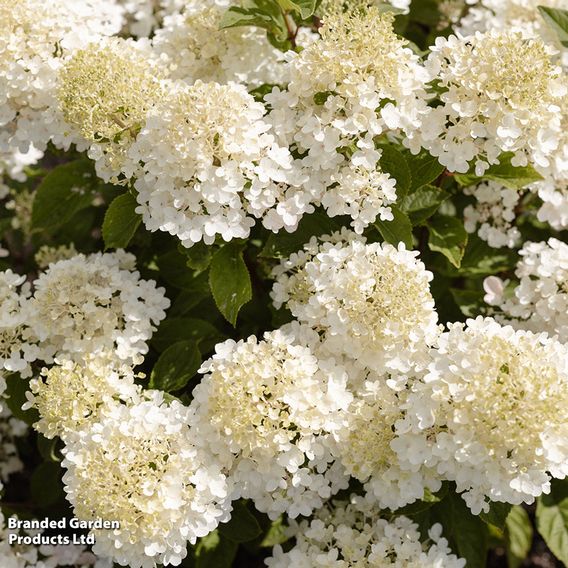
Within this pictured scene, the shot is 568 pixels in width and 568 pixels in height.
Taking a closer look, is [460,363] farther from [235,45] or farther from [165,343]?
[235,45]

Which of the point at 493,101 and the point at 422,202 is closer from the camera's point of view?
the point at 493,101

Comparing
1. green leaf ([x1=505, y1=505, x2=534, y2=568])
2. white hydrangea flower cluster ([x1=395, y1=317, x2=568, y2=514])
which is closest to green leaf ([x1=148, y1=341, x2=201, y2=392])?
white hydrangea flower cluster ([x1=395, y1=317, x2=568, y2=514])

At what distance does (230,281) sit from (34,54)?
3.73ft

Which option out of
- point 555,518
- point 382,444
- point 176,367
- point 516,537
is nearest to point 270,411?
point 382,444

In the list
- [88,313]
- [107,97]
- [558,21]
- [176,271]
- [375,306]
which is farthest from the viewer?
[176,271]

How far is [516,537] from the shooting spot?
146 inches

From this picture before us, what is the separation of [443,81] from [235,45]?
106 centimetres

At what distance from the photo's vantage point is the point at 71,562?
3219mm

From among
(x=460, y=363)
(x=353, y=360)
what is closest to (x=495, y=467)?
(x=460, y=363)

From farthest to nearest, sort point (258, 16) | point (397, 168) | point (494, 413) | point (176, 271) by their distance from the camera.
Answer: point (176, 271) → point (258, 16) → point (397, 168) → point (494, 413)

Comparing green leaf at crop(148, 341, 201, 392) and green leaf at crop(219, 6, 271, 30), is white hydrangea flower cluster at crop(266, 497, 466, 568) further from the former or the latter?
green leaf at crop(219, 6, 271, 30)

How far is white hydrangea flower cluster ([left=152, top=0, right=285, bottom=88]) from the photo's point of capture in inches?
129

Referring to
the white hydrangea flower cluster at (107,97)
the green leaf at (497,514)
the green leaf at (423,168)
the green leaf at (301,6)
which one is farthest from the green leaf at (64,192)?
the green leaf at (497,514)

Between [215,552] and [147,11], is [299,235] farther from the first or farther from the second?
[147,11]
